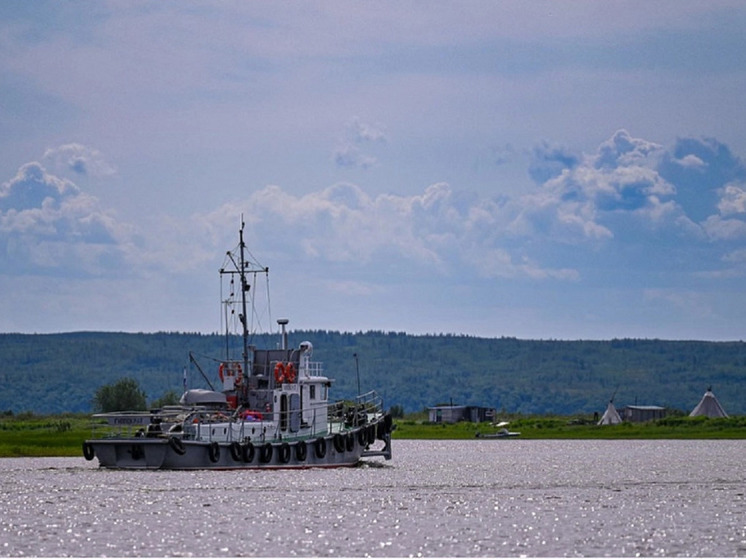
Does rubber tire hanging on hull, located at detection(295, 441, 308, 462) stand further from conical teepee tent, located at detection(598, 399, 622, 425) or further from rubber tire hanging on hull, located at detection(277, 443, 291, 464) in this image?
conical teepee tent, located at detection(598, 399, 622, 425)

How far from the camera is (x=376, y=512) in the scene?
4181 cm

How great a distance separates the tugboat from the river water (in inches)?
30.1

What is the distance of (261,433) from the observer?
57.7 m

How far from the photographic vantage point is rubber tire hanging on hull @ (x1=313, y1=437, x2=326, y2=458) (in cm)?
5916

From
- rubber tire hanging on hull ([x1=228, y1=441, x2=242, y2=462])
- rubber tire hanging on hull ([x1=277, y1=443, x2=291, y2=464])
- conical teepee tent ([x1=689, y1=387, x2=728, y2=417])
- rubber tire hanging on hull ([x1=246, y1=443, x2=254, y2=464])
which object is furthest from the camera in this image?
conical teepee tent ([x1=689, y1=387, x2=728, y2=417])

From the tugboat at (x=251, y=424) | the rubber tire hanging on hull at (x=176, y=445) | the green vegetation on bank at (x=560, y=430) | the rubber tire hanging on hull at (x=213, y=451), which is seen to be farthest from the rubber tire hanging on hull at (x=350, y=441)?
the green vegetation on bank at (x=560, y=430)

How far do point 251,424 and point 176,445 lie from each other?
14.9 feet

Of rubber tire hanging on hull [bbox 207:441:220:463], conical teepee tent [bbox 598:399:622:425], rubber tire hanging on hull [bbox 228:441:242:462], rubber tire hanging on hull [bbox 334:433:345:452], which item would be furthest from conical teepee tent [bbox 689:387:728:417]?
rubber tire hanging on hull [bbox 207:441:220:463]

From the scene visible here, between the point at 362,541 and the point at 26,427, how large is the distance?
80.1 metres

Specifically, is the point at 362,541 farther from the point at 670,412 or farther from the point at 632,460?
the point at 670,412

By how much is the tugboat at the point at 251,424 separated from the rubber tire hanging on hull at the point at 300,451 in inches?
1.4

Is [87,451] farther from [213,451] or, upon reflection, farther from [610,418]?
[610,418]

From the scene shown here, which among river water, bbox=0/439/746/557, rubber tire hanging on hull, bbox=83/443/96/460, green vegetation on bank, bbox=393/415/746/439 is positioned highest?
rubber tire hanging on hull, bbox=83/443/96/460

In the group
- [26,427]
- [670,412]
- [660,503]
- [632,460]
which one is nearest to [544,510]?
[660,503]
